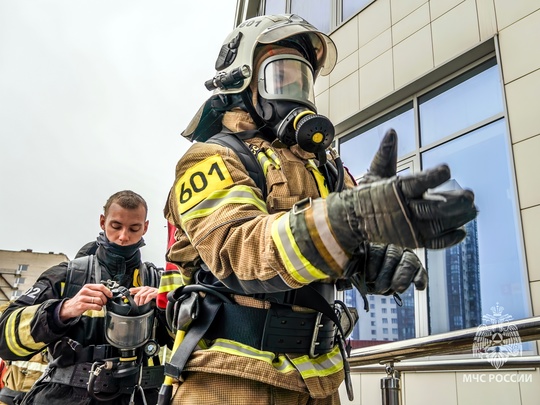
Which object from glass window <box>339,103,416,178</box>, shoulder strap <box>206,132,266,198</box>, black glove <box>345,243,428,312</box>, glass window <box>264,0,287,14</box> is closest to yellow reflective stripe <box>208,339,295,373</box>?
black glove <box>345,243,428,312</box>

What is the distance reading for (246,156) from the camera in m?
1.43

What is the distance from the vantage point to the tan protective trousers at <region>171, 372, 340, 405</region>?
1.22m

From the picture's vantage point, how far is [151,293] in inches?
95.7

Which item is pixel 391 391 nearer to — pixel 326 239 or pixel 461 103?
pixel 326 239

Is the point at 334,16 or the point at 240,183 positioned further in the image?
the point at 334,16

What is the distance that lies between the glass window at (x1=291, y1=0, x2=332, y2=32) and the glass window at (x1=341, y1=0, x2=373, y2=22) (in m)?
0.24

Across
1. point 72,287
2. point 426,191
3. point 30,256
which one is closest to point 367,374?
point 72,287

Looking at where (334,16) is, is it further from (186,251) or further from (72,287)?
(186,251)

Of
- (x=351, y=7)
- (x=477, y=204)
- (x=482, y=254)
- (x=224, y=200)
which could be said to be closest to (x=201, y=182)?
(x=224, y=200)

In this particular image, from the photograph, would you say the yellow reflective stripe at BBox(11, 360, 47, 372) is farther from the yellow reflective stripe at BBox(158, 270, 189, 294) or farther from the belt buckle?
the belt buckle

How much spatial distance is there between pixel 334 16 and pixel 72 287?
4.73m

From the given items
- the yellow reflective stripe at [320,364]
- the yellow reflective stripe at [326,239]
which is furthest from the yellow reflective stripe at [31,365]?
the yellow reflective stripe at [326,239]

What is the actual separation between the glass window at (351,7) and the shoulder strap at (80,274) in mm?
4234

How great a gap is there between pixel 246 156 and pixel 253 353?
23.9 inches
